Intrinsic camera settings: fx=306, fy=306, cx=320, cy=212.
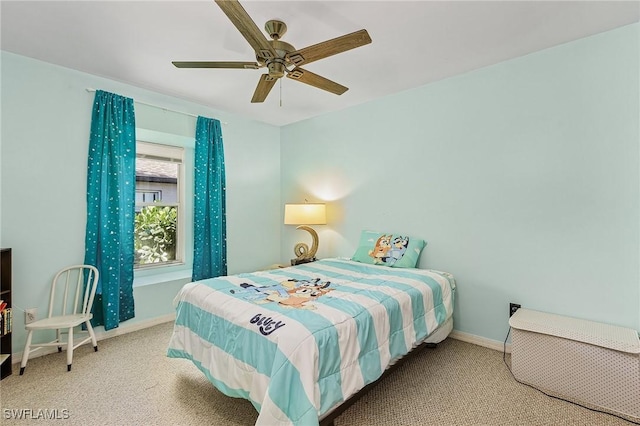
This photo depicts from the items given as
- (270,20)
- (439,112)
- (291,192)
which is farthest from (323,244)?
(270,20)

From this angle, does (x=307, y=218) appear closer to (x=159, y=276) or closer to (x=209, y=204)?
(x=209, y=204)

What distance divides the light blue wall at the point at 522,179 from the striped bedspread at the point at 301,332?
22.5 inches

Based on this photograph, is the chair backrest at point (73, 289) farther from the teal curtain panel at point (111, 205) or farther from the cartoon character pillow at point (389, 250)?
the cartoon character pillow at point (389, 250)

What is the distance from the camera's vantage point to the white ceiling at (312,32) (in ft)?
6.36

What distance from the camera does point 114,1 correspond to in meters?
1.88

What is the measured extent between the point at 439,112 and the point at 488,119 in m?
0.47

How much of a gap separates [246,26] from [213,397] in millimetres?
2208

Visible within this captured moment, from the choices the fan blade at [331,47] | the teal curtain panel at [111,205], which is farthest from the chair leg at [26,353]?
the fan blade at [331,47]

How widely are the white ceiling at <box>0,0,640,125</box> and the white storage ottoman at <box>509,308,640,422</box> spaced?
209cm

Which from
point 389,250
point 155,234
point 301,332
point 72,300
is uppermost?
point 155,234

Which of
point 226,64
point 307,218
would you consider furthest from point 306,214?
point 226,64

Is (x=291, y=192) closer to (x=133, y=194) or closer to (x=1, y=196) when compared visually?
(x=133, y=194)

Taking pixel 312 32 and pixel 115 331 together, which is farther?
pixel 115 331

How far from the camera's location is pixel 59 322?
7.95ft
